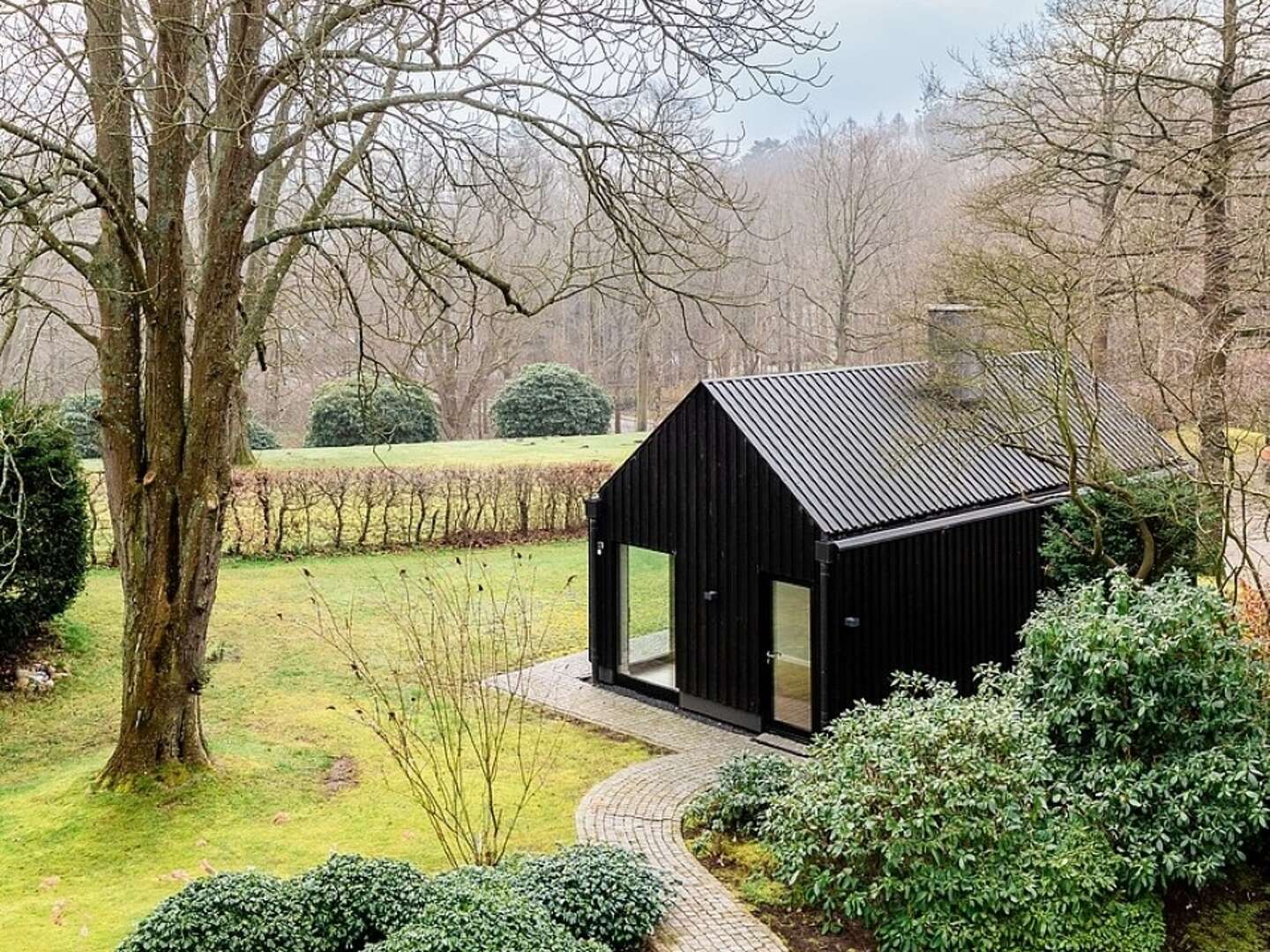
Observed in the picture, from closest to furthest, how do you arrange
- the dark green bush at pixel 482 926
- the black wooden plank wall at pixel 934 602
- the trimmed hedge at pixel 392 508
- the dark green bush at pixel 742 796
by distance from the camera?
the dark green bush at pixel 482 926, the dark green bush at pixel 742 796, the black wooden plank wall at pixel 934 602, the trimmed hedge at pixel 392 508

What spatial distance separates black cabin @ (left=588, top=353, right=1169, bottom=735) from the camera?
8.76m

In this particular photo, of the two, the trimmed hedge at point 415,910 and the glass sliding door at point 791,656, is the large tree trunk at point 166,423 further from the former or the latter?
the glass sliding door at point 791,656

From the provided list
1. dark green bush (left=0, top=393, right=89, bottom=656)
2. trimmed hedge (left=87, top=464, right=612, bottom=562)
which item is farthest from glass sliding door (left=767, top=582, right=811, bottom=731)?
trimmed hedge (left=87, top=464, right=612, bottom=562)

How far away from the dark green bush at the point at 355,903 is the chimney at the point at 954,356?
24.8 ft

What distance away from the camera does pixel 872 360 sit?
99.4ft

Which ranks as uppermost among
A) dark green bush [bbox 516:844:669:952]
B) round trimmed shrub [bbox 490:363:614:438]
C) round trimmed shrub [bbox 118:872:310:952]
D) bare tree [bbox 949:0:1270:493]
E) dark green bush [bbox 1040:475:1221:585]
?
bare tree [bbox 949:0:1270:493]

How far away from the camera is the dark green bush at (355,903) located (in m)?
5.35

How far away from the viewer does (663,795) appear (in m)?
7.97

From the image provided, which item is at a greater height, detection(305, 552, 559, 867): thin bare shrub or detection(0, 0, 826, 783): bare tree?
detection(0, 0, 826, 783): bare tree

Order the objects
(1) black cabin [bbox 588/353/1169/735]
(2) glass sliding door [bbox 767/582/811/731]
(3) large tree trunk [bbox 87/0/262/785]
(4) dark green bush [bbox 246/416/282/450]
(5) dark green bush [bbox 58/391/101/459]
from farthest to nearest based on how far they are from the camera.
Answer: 1. (4) dark green bush [bbox 246/416/282/450]
2. (5) dark green bush [bbox 58/391/101/459]
3. (2) glass sliding door [bbox 767/582/811/731]
4. (1) black cabin [bbox 588/353/1169/735]
5. (3) large tree trunk [bbox 87/0/262/785]

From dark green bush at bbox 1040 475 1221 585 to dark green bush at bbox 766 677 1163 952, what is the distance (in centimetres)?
420

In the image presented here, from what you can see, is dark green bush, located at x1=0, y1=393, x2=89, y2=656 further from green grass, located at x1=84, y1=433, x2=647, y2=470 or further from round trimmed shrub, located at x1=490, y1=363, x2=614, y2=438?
round trimmed shrub, located at x1=490, y1=363, x2=614, y2=438

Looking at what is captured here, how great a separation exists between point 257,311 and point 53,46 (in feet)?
9.33

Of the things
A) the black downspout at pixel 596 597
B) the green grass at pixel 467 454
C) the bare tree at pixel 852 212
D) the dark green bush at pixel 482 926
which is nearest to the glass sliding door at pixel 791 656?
the black downspout at pixel 596 597
